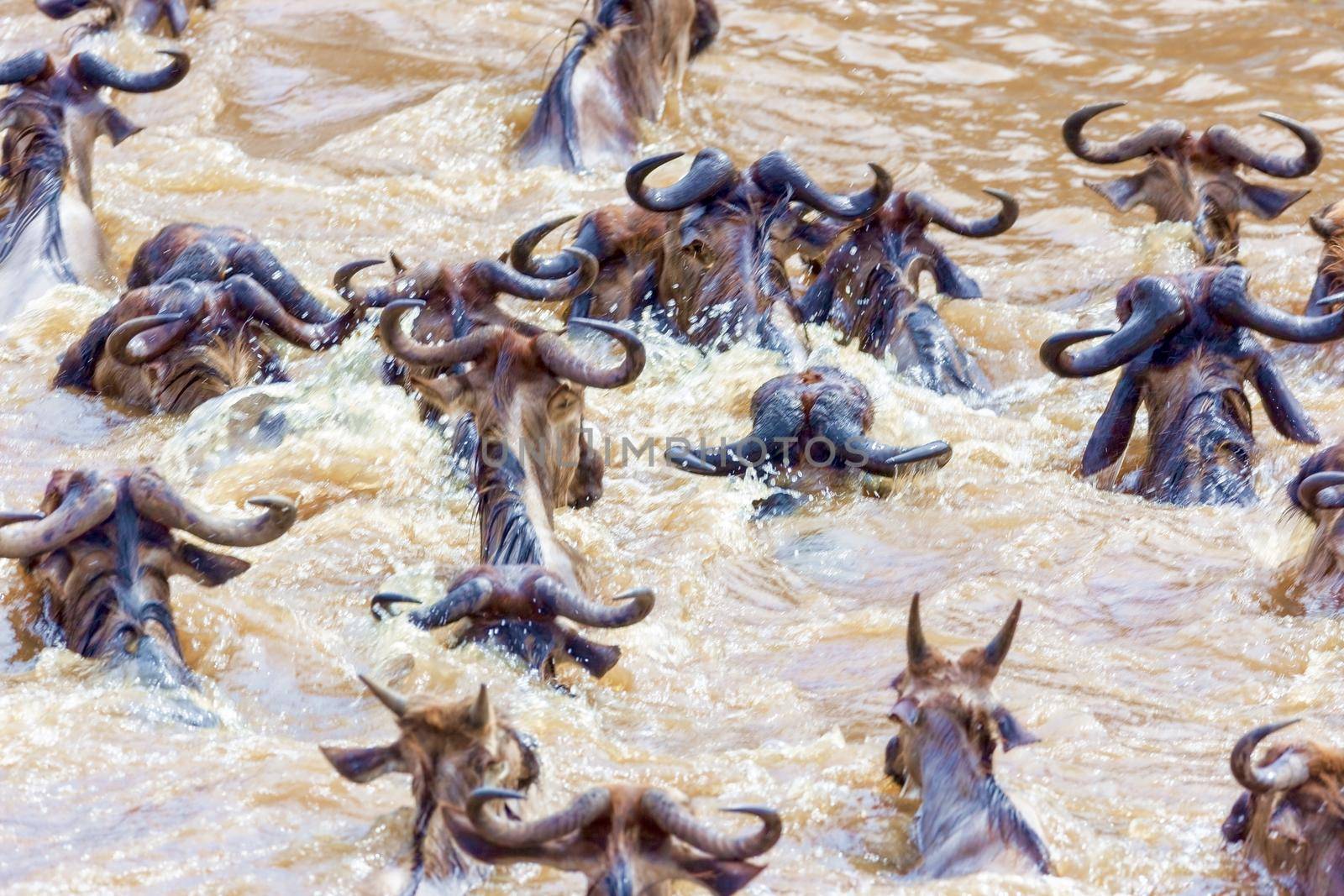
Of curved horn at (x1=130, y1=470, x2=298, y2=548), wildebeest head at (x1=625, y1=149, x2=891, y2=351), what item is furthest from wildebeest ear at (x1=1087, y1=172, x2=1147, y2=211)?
curved horn at (x1=130, y1=470, x2=298, y2=548)

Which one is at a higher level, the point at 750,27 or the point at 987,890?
the point at 987,890

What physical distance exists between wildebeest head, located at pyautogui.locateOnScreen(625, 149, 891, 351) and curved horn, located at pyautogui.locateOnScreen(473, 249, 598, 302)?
1.20m

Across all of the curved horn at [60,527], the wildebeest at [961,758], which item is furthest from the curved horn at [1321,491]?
the curved horn at [60,527]

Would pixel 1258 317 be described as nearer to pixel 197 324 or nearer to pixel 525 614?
pixel 525 614

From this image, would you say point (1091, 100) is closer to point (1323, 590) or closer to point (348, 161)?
point (348, 161)

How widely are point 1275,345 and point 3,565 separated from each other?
5458mm

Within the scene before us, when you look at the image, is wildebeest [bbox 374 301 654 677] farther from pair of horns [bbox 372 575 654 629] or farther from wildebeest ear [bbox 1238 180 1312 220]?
wildebeest ear [bbox 1238 180 1312 220]

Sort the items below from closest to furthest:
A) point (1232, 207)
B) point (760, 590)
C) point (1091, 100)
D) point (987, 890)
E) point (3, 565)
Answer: point (987, 890) < point (3, 565) < point (760, 590) < point (1232, 207) < point (1091, 100)

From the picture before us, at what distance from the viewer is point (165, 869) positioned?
4.77 meters

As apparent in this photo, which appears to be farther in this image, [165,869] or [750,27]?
[750,27]

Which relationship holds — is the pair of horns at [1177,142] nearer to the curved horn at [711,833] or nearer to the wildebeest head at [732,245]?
the wildebeest head at [732,245]

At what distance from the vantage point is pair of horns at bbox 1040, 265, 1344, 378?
23.8 ft

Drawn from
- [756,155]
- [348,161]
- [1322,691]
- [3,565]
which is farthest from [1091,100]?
[3,565]

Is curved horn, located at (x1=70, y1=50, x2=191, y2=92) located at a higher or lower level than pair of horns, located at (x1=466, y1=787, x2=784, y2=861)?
lower
